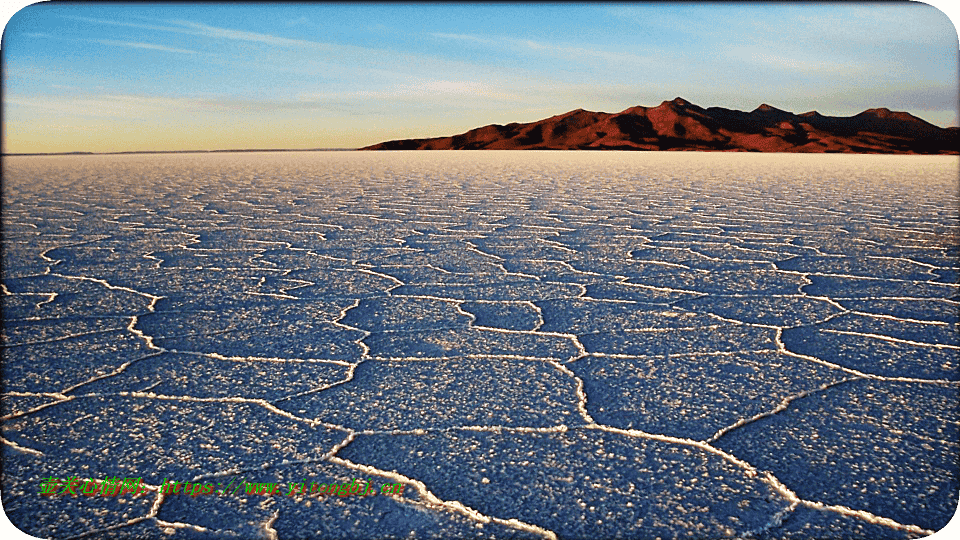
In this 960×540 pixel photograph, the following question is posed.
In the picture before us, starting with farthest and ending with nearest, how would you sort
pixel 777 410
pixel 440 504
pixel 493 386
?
1. pixel 493 386
2. pixel 777 410
3. pixel 440 504

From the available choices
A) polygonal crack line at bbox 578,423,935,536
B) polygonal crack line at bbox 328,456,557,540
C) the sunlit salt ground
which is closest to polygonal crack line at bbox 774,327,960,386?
the sunlit salt ground

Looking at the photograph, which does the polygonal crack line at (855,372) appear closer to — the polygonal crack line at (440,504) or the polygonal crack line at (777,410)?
the polygonal crack line at (777,410)

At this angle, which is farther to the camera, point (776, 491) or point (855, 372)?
point (855, 372)

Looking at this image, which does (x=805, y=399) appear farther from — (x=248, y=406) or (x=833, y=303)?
(x=248, y=406)

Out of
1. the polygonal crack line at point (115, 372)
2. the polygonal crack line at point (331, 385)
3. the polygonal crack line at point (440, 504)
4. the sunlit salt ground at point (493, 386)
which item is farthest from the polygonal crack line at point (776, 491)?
the polygonal crack line at point (115, 372)

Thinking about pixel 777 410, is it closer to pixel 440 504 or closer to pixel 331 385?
pixel 440 504

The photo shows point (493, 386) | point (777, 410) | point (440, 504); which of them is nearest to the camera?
point (440, 504)

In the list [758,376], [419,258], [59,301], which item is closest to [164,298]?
[59,301]

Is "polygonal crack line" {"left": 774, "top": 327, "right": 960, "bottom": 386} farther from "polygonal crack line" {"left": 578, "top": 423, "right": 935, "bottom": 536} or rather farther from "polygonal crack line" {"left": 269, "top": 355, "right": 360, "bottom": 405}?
"polygonal crack line" {"left": 269, "top": 355, "right": 360, "bottom": 405}

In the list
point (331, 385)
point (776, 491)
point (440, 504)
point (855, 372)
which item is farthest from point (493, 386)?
point (855, 372)
